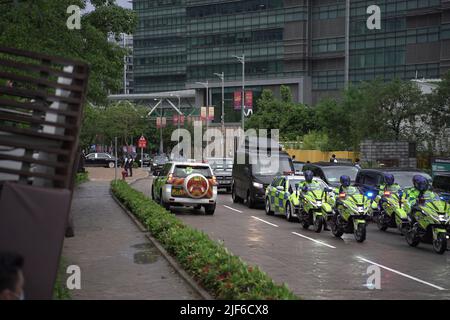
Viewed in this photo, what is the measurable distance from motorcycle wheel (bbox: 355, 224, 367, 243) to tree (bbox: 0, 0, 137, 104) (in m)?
7.51

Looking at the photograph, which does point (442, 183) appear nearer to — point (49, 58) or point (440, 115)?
point (49, 58)

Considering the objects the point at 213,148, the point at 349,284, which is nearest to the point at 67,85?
the point at 349,284

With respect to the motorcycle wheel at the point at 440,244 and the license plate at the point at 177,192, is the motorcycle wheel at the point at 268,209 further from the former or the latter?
the motorcycle wheel at the point at 440,244

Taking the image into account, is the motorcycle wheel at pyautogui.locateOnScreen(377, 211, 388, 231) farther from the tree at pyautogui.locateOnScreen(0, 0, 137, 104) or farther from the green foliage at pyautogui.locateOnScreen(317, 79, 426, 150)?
the green foliage at pyautogui.locateOnScreen(317, 79, 426, 150)

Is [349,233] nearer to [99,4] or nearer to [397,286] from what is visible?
[397,286]

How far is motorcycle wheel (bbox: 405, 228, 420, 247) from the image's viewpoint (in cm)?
1541

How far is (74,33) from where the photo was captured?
61.4ft

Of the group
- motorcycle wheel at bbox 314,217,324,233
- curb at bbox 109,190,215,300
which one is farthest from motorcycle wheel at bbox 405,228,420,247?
curb at bbox 109,190,215,300

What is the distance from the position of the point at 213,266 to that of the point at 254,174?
50.4 ft

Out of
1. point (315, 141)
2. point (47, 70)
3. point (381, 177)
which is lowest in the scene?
point (381, 177)

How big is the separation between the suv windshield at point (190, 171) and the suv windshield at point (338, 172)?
4113 millimetres

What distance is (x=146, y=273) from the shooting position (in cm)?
1125
